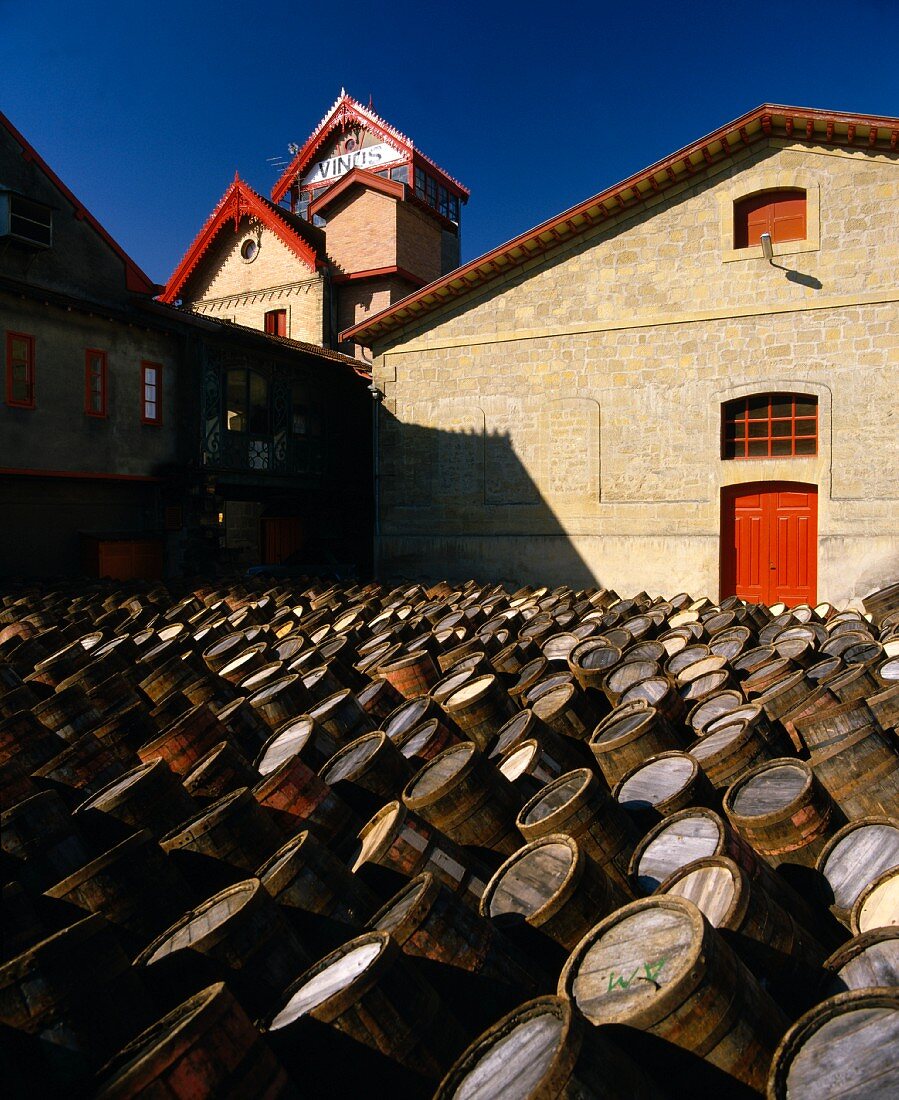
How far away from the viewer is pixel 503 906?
3.52 m

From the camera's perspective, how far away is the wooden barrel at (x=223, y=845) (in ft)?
13.3

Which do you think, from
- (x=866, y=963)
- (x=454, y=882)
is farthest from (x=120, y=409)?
(x=866, y=963)

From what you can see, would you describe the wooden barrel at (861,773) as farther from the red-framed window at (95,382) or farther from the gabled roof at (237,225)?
the gabled roof at (237,225)

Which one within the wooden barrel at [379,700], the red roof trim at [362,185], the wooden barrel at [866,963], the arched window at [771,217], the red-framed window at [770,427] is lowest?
the wooden barrel at [379,700]

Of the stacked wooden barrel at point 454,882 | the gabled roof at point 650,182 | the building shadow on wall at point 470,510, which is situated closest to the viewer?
the stacked wooden barrel at point 454,882

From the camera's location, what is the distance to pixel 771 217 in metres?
15.8

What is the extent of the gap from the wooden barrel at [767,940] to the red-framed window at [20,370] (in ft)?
54.2

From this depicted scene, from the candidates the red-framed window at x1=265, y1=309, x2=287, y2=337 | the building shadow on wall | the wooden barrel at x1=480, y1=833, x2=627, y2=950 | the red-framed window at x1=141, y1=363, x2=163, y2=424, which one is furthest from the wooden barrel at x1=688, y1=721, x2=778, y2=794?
the red-framed window at x1=265, y1=309, x2=287, y2=337

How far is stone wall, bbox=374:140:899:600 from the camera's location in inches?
583

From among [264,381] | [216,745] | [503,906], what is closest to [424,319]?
[264,381]

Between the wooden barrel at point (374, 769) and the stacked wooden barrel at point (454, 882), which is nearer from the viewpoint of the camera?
the stacked wooden barrel at point (454, 882)

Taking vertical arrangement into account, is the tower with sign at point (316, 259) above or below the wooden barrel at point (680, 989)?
above

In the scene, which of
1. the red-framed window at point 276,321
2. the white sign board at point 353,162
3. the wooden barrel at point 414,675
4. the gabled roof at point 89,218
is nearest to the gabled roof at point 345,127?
the white sign board at point 353,162

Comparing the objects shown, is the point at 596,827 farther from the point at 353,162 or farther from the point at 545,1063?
the point at 353,162
